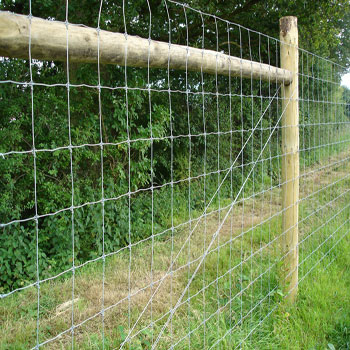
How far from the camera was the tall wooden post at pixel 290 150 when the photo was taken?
3574 millimetres

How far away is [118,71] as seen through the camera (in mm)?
6508

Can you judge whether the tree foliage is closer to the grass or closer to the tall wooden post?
the tall wooden post

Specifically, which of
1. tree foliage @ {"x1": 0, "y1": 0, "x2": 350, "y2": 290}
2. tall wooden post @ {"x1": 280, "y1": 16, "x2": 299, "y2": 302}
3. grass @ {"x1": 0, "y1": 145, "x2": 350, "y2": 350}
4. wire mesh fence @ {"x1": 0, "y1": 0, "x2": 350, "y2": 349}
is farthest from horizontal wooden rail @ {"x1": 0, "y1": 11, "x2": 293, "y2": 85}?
tree foliage @ {"x1": 0, "y1": 0, "x2": 350, "y2": 290}

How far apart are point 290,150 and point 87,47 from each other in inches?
94.2

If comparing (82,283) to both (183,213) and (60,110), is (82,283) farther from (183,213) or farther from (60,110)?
(183,213)

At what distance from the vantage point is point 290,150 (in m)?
3.61

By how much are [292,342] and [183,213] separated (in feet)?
12.8

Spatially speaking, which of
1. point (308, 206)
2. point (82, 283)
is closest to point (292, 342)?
point (82, 283)

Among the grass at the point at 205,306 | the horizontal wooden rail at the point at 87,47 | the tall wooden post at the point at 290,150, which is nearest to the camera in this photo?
the horizontal wooden rail at the point at 87,47

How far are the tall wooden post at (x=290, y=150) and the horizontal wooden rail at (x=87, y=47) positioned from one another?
1.12 meters

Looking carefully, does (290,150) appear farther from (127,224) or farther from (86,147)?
(86,147)

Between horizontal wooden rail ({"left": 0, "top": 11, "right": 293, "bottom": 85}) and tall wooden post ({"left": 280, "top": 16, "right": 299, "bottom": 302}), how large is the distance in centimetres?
112

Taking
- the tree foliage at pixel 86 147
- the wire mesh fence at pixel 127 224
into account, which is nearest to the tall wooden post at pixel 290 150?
the wire mesh fence at pixel 127 224

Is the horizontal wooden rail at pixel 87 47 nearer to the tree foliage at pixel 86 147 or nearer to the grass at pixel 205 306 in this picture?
the grass at pixel 205 306
